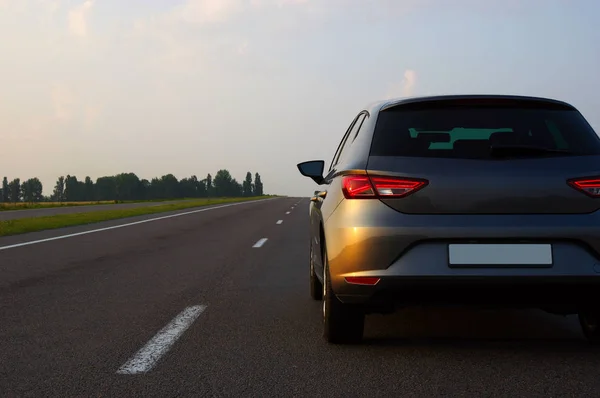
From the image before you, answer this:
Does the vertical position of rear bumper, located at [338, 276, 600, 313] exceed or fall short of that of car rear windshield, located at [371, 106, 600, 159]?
it falls short

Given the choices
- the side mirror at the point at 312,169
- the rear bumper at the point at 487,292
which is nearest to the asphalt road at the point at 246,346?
the rear bumper at the point at 487,292

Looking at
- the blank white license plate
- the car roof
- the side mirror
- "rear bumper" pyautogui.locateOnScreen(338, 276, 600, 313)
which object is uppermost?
the car roof

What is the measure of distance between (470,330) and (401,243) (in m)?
1.53

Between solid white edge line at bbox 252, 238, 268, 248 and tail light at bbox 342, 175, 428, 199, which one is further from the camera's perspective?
solid white edge line at bbox 252, 238, 268, 248

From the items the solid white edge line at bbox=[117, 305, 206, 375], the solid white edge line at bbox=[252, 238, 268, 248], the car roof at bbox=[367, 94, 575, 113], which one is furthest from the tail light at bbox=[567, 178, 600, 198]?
the solid white edge line at bbox=[252, 238, 268, 248]

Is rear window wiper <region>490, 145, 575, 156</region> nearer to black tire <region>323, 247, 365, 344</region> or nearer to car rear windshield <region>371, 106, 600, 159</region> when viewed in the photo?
car rear windshield <region>371, 106, 600, 159</region>

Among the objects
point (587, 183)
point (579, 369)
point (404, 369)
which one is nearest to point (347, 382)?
point (404, 369)

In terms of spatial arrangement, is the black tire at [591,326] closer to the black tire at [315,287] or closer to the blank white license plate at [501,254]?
the blank white license plate at [501,254]

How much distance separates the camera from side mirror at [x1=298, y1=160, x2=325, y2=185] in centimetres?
607

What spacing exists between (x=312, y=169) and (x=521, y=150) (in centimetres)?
240

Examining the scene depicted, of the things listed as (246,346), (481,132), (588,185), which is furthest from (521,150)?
(246,346)

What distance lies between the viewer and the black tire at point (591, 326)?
4508 millimetres

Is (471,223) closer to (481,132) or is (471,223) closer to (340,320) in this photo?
(481,132)

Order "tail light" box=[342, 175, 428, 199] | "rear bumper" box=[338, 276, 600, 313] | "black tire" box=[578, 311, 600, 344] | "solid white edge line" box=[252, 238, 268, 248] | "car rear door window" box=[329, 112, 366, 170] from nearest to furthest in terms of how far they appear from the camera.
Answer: "rear bumper" box=[338, 276, 600, 313], "tail light" box=[342, 175, 428, 199], "black tire" box=[578, 311, 600, 344], "car rear door window" box=[329, 112, 366, 170], "solid white edge line" box=[252, 238, 268, 248]
